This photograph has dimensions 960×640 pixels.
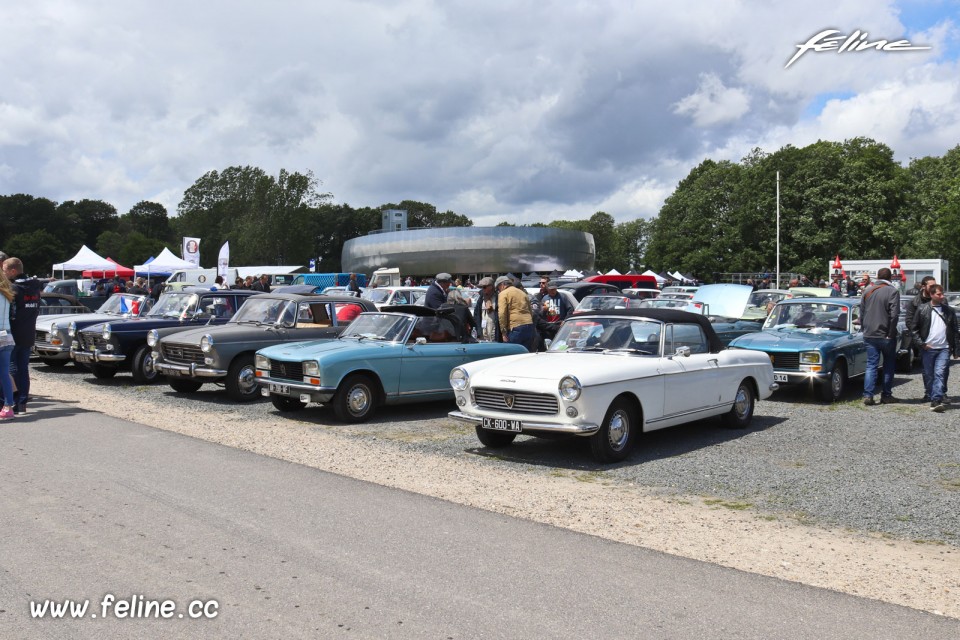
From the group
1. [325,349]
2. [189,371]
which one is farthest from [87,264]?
[325,349]

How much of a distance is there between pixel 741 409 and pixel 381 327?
16.3 ft

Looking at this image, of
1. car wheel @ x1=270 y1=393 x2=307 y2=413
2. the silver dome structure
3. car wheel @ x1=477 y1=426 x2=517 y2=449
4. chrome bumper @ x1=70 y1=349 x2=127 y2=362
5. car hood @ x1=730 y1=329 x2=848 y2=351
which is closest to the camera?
car wheel @ x1=477 y1=426 x2=517 y2=449

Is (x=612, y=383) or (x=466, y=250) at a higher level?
(x=466, y=250)

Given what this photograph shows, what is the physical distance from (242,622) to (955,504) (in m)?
5.76

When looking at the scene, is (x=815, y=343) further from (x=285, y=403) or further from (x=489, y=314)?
(x=285, y=403)

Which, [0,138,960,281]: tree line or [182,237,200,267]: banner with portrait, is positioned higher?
[0,138,960,281]: tree line

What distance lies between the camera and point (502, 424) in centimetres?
819

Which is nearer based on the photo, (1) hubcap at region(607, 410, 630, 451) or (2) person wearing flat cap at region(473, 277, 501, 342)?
(1) hubcap at region(607, 410, 630, 451)

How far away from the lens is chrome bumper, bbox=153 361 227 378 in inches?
474

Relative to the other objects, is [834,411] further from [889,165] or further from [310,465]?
[889,165]

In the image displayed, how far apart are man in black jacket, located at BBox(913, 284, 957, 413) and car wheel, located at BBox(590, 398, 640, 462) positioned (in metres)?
5.72

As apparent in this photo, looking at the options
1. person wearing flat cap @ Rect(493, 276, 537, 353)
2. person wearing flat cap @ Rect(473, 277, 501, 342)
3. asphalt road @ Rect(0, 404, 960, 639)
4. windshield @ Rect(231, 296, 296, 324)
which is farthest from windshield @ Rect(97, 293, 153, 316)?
asphalt road @ Rect(0, 404, 960, 639)

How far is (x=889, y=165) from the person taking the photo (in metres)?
58.4

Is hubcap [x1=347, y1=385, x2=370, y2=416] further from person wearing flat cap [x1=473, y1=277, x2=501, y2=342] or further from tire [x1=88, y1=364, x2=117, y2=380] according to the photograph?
tire [x1=88, y1=364, x2=117, y2=380]
